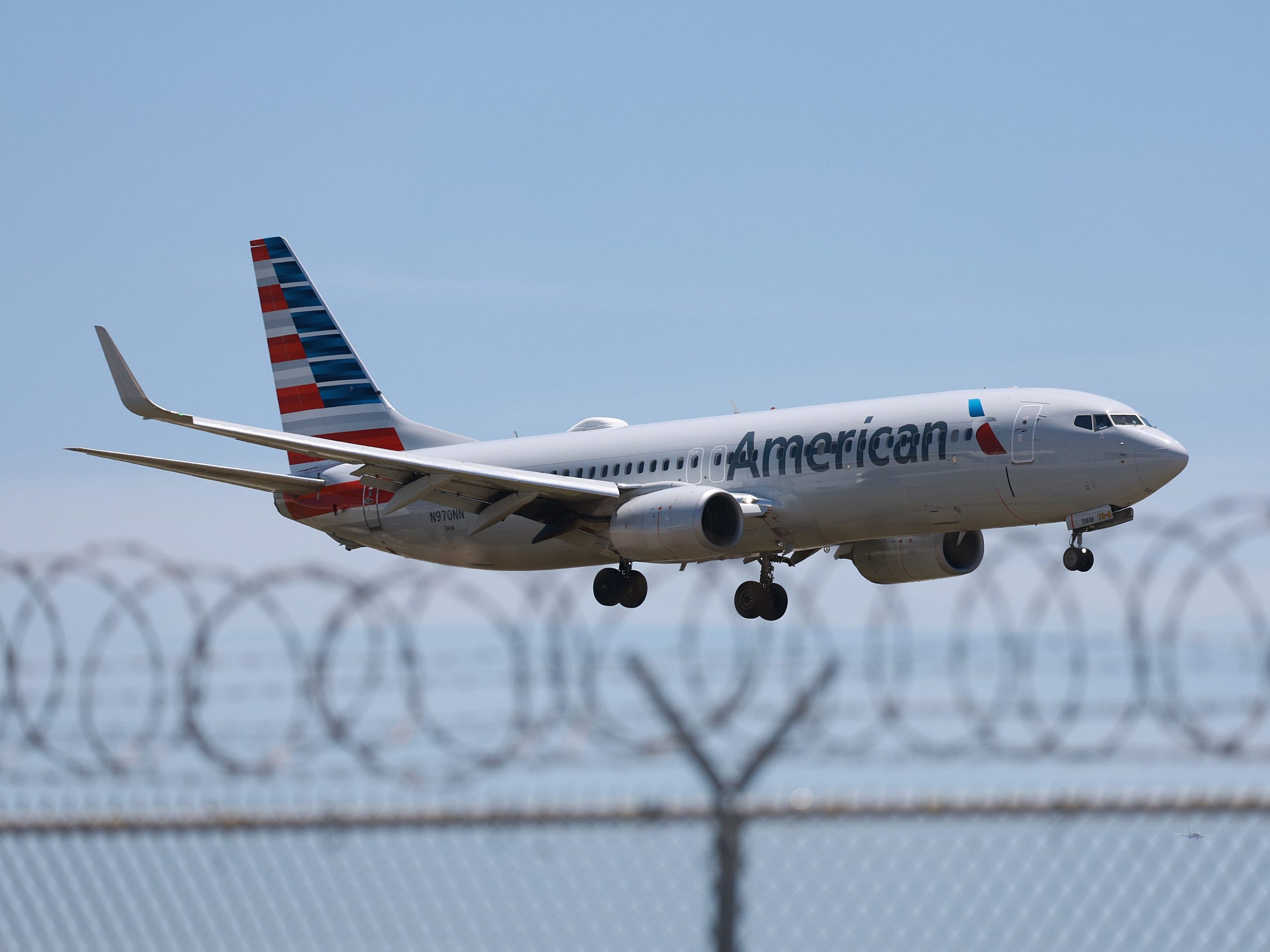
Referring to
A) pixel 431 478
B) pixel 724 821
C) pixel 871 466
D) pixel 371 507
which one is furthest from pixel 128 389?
pixel 724 821

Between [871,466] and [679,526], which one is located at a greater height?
[871,466]

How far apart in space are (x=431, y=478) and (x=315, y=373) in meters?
14.0

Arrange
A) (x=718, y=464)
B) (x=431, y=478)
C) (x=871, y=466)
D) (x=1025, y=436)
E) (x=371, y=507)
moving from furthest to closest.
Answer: (x=371, y=507) < (x=718, y=464) < (x=431, y=478) < (x=871, y=466) < (x=1025, y=436)

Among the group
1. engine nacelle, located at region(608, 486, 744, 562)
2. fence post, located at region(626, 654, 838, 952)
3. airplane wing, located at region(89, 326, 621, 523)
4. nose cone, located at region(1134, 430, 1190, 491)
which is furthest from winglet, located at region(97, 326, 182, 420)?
fence post, located at region(626, 654, 838, 952)

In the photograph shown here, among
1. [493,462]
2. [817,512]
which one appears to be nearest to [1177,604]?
[817,512]

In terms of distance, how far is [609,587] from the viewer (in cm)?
3706

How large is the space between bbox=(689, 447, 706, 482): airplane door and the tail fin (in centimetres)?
1026

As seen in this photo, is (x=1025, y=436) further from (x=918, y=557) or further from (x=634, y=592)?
(x=634, y=592)

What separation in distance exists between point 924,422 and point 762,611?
24.9ft

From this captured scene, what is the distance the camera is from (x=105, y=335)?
31.8 meters

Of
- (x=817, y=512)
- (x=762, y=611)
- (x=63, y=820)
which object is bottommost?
(x=762, y=611)

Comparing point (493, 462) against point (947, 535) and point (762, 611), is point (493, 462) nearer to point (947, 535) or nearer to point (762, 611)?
point (762, 611)

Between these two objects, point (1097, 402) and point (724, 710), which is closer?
point (724, 710)

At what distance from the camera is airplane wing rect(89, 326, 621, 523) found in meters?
32.4
